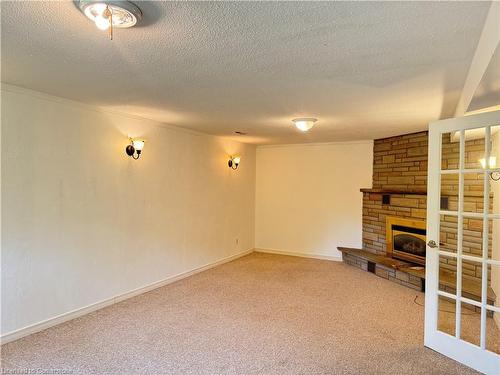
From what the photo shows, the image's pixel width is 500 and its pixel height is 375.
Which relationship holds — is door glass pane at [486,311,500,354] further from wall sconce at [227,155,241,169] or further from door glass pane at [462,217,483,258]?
wall sconce at [227,155,241,169]

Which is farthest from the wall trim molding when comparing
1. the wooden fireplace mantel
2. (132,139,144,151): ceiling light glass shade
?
(132,139,144,151): ceiling light glass shade

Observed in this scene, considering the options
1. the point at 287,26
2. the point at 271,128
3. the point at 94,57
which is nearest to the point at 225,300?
the point at 271,128

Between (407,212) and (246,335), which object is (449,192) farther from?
(246,335)

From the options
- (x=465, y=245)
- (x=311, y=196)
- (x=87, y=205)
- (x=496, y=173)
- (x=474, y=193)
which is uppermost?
(x=496, y=173)

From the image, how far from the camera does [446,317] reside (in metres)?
3.38

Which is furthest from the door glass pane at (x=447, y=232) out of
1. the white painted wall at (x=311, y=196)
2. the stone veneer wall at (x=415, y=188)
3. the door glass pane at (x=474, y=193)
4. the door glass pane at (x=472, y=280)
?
the white painted wall at (x=311, y=196)

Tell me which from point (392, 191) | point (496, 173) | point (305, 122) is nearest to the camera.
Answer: point (496, 173)

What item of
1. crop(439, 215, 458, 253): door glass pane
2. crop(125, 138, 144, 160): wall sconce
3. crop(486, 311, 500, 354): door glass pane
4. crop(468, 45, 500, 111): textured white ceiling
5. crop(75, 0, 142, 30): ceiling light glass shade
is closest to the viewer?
crop(75, 0, 142, 30): ceiling light glass shade

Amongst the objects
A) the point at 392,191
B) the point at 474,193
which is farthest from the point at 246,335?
the point at 392,191

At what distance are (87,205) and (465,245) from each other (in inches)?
164

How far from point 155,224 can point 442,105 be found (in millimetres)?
3647

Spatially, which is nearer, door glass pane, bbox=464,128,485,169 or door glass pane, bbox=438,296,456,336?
door glass pane, bbox=438,296,456,336

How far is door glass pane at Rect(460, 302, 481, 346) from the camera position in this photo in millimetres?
2959

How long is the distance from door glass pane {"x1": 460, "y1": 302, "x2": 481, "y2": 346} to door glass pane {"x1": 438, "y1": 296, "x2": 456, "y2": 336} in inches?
3.5
